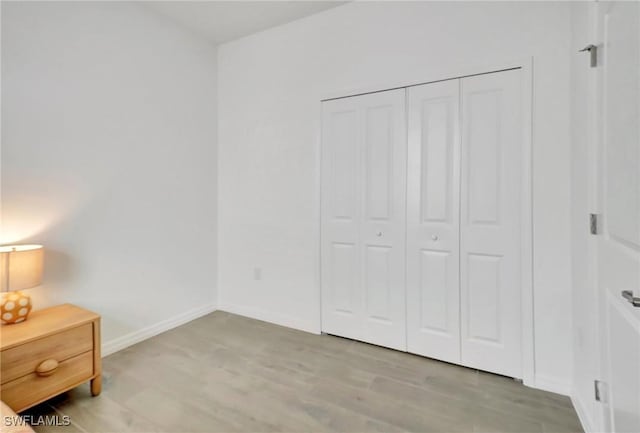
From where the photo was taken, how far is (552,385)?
6.32 feet

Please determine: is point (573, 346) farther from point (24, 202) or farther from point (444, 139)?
point (24, 202)

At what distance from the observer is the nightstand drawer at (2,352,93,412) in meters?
1.54

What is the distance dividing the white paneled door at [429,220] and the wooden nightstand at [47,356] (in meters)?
1.73

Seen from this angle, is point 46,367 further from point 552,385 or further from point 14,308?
point 552,385

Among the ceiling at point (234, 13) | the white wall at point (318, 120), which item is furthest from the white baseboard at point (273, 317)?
the ceiling at point (234, 13)

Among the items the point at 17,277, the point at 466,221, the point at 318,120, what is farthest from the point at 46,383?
the point at 466,221

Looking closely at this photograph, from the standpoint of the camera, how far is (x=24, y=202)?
2.00m

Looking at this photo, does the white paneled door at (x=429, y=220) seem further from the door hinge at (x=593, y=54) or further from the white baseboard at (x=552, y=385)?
the door hinge at (x=593, y=54)

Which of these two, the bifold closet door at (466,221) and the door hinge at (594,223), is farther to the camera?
the bifold closet door at (466,221)

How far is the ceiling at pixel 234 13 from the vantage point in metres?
2.66

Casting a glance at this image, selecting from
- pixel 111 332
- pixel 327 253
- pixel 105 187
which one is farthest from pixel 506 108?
pixel 111 332

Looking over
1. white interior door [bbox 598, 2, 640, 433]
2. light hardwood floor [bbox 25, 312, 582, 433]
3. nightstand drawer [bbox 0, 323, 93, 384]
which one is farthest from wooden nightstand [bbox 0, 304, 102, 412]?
white interior door [bbox 598, 2, 640, 433]

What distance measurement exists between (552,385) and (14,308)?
330 cm

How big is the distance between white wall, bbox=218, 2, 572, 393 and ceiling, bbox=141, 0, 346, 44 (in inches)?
3.6
